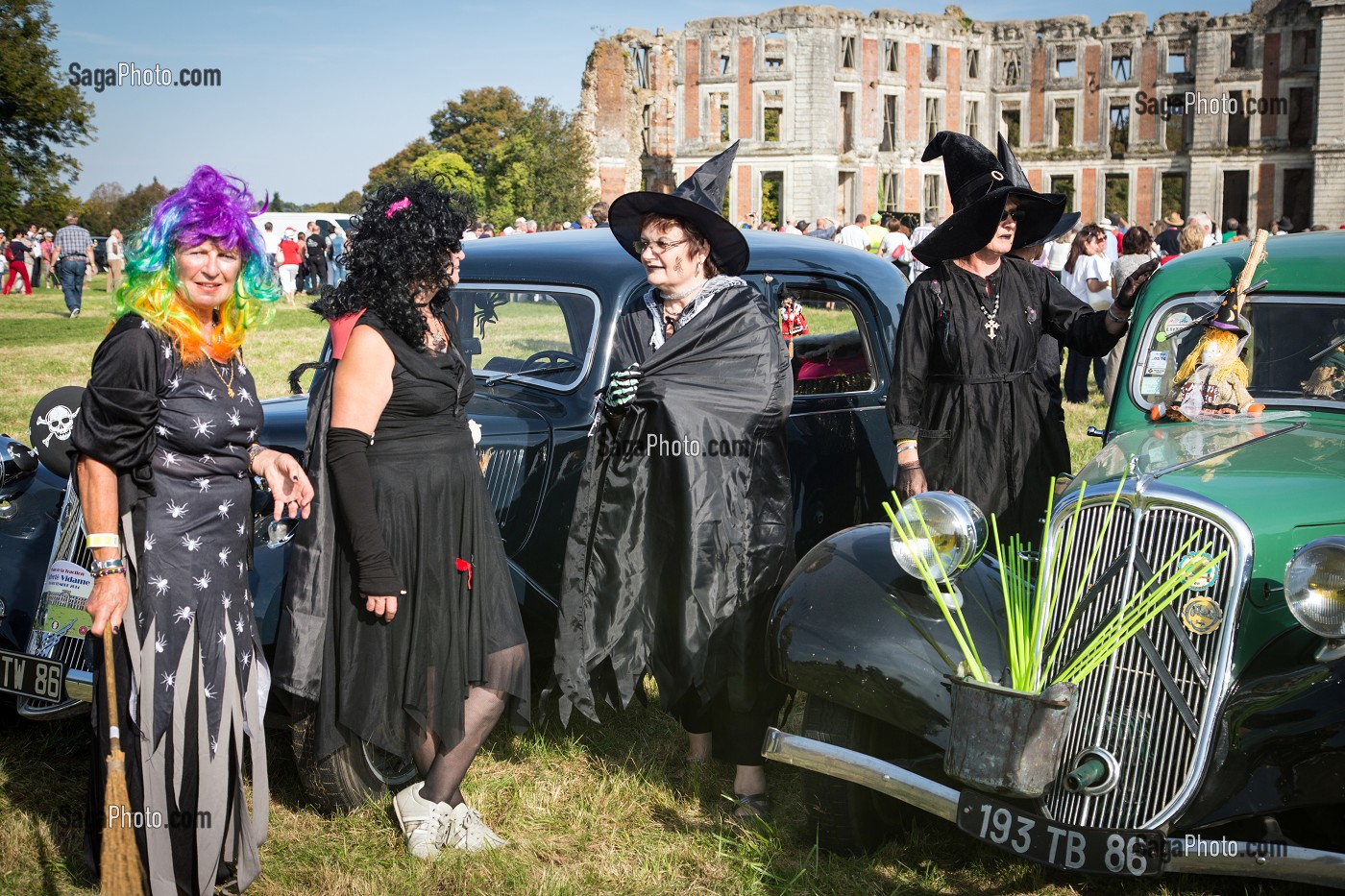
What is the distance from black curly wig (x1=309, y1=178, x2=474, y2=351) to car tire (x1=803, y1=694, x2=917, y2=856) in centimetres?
164

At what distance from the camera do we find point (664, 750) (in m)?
4.60

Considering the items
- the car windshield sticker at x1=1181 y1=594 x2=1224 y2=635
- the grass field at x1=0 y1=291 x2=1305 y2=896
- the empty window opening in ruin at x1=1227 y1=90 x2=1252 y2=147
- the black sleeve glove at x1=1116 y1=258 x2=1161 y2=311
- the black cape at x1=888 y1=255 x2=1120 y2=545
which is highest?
the empty window opening in ruin at x1=1227 y1=90 x2=1252 y2=147

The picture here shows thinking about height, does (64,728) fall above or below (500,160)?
below

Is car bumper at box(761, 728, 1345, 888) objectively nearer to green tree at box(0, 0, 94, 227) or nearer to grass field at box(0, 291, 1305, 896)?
grass field at box(0, 291, 1305, 896)

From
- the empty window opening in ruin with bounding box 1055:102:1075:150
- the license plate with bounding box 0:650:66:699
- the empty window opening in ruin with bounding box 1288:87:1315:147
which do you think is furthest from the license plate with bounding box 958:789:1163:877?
the empty window opening in ruin with bounding box 1055:102:1075:150

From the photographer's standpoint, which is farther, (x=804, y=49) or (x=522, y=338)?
(x=804, y=49)

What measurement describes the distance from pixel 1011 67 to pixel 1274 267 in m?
59.1

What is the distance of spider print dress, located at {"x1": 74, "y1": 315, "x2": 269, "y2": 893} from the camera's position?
9.72 ft

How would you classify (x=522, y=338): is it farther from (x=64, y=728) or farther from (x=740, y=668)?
(x=64, y=728)

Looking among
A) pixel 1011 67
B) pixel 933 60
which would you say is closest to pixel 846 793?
pixel 933 60

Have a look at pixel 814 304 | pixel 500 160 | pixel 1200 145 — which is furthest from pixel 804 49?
pixel 814 304

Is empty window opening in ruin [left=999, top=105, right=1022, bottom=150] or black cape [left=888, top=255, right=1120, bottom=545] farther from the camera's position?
empty window opening in ruin [left=999, top=105, right=1022, bottom=150]

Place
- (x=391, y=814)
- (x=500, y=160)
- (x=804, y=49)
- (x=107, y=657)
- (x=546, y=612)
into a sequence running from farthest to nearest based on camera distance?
(x=804, y=49) < (x=500, y=160) < (x=546, y=612) < (x=391, y=814) < (x=107, y=657)

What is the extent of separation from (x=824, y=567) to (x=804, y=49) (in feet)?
175
